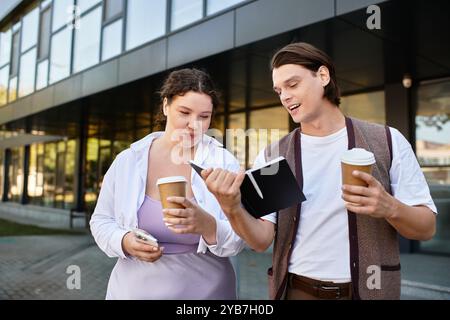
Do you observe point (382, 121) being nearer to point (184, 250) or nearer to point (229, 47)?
point (229, 47)

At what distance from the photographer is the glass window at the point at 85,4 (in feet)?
28.8

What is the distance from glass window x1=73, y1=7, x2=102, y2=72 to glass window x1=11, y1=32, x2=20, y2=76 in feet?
15.5

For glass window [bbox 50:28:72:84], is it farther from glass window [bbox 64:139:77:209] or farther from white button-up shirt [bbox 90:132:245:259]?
white button-up shirt [bbox 90:132:245:259]

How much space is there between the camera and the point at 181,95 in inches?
54.1

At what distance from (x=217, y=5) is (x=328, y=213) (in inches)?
189

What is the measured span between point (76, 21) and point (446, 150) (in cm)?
806

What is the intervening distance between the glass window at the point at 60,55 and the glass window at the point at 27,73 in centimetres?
148

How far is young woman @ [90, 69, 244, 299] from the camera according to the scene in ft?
4.48

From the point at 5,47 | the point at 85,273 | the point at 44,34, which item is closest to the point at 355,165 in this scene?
the point at 85,273

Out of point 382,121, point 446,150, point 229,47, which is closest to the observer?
point 229,47

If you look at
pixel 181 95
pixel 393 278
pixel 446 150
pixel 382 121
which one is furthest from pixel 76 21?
pixel 393 278

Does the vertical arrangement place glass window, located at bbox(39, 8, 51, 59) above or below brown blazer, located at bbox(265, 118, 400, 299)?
above

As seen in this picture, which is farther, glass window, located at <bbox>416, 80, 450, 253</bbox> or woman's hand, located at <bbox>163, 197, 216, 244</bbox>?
glass window, located at <bbox>416, 80, 450, 253</bbox>

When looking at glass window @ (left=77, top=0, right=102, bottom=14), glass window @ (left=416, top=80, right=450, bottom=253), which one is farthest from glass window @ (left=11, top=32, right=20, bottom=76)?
glass window @ (left=416, top=80, right=450, bottom=253)
